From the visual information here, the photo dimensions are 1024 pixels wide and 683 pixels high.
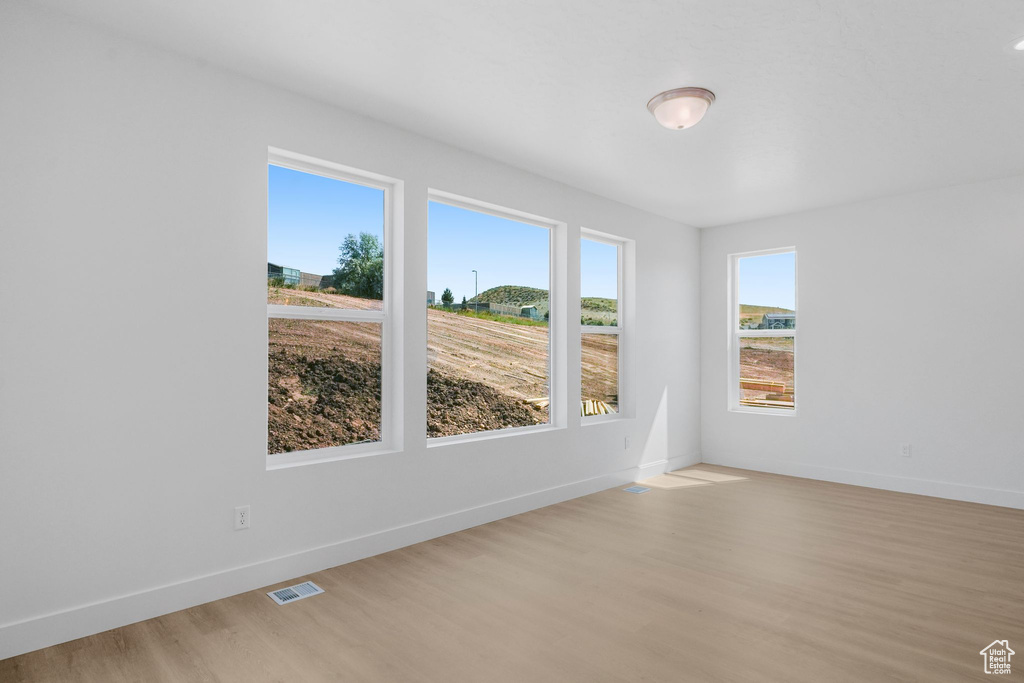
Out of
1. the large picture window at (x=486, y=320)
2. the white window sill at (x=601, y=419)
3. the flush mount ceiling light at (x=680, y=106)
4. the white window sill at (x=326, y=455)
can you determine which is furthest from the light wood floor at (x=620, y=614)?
the flush mount ceiling light at (x=680, y=106)

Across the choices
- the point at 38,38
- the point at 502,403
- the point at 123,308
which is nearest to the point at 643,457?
the point at 502,403

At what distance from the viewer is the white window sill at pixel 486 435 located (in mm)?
3829

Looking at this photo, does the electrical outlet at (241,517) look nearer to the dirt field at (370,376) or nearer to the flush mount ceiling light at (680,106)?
the dirt field at (370,376)

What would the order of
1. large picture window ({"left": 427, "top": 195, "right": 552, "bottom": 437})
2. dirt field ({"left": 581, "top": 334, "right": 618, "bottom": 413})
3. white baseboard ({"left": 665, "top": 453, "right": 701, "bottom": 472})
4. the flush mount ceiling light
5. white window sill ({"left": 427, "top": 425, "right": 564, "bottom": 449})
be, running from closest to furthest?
1. the flush mount ceiling light
2. white window sill ({"left": 427, "top": 425, "right": 564, "bottom": 449})
3. large picture window ({"left": 427, "top": 195, "right": 552, "bottom": 437})
4. dirt field ({"left": 581, "top": 334, "right": 618, "bottom": 413})
5. white baseboard ({"left": 665, "top": 453, "right": 701, "bottom": 472})

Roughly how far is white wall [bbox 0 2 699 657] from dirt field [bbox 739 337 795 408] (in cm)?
416

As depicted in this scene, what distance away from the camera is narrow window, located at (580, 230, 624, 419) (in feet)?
16.7

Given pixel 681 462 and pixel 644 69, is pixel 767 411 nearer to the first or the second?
pixel 681 462

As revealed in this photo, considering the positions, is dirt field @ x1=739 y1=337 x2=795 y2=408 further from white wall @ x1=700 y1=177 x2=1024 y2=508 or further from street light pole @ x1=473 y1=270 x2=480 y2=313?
street light pole @ x1=473 y1=270 x2=480 y2=313

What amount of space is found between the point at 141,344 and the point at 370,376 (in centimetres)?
126

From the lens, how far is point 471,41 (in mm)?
2559

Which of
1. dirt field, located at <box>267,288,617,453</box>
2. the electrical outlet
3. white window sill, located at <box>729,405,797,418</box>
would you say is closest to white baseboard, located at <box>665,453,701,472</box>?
white window sill, located at <box>729,405,797,418</box>

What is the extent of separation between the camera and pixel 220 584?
2.71 metres
